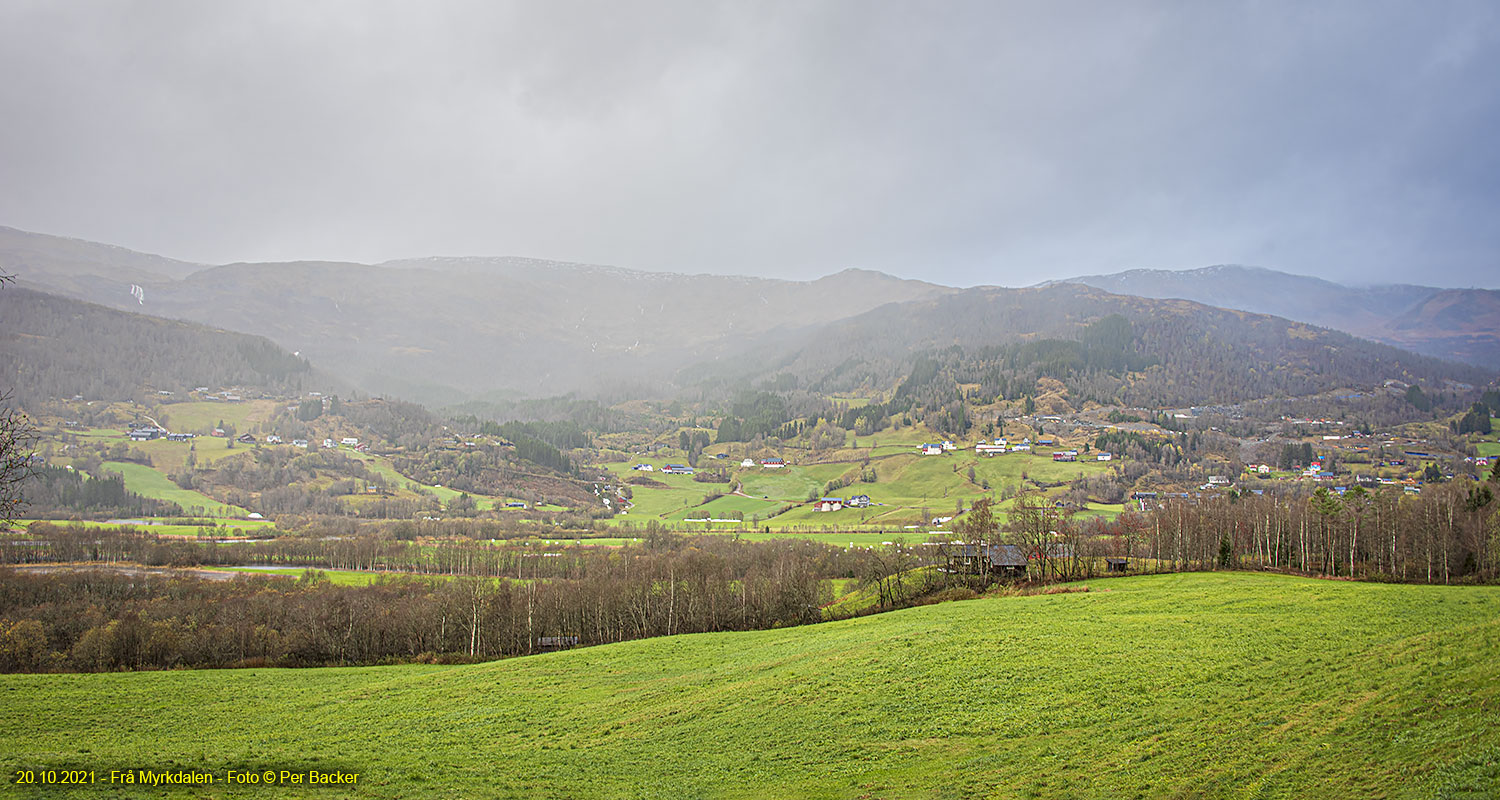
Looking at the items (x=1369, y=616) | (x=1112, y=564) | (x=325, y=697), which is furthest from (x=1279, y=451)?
(x=325, y=697)

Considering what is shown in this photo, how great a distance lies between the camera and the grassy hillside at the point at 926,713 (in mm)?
21922

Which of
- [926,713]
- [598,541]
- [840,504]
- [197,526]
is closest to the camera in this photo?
[926,713]

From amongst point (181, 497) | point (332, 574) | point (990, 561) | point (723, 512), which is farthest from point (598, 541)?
point (181, 497)

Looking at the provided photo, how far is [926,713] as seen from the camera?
31406 millimetres

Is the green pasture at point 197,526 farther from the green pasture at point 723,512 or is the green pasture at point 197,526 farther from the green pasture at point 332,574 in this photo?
the green pasture at point 723,512

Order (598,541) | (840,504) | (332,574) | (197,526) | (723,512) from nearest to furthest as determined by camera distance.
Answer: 1. (332,574)
2. (598,541)
3. (197,526)
4. (840,504)
5. (723,512)

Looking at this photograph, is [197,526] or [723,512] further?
[723,512]

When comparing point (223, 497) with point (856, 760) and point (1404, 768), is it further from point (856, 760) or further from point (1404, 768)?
point (1404, 768)

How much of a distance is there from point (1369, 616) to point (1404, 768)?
27540mm

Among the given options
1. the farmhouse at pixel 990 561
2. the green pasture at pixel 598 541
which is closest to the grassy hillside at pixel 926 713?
the farmhouse at pixel 990 561

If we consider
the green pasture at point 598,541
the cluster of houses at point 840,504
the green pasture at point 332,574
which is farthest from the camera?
the cluster of houses at point 840,504

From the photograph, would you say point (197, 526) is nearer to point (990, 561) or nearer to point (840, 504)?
point (840, 504)

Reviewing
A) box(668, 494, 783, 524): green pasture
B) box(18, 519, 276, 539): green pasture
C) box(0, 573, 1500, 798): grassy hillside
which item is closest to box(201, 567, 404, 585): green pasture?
box(18, 519, 276, 539): green pasture

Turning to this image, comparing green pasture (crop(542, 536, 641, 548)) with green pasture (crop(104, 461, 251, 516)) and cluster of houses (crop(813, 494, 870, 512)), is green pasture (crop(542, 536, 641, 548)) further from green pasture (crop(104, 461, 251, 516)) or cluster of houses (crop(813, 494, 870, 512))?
green pasture (crop(104, 461, 251, 516))
